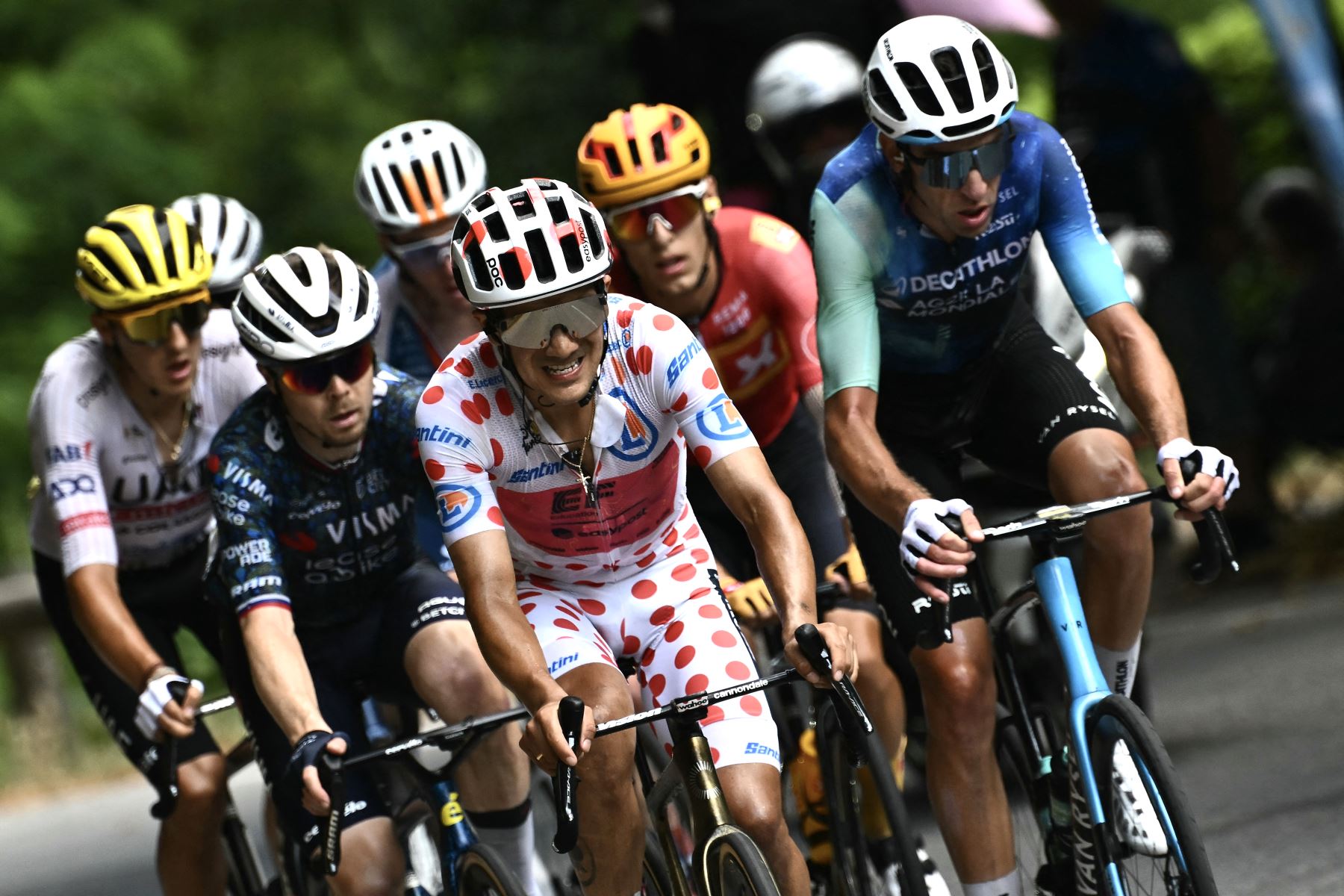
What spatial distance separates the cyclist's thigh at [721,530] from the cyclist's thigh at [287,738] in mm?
1295

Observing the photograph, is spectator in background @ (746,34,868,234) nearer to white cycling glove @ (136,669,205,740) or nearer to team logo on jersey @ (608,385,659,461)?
team logo on jersey @ (608,385,659,461)

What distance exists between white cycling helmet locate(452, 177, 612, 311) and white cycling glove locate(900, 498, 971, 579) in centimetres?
98

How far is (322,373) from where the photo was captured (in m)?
5.48

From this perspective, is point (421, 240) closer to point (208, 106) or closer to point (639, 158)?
point (639, 158)

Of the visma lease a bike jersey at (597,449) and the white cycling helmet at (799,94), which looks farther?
the white cycling helmet at (799,94)

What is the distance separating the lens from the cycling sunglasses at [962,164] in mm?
5129

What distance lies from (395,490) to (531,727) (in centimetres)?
157

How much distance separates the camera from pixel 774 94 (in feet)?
26.2

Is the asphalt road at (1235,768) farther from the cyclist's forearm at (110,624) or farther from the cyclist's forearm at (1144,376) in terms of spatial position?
the cyclist's forearm at (110,624)

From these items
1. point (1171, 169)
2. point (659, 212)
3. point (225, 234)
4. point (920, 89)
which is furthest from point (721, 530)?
point (1171, 169)

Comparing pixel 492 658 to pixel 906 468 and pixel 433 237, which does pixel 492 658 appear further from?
pixel 433 237

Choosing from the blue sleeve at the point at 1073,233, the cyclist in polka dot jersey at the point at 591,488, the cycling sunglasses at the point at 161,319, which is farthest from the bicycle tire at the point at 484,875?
the blue sleeve at the point at 1073,233

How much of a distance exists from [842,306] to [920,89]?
610mm

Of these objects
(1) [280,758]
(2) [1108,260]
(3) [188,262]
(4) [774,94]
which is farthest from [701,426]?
(4) [774,94]
